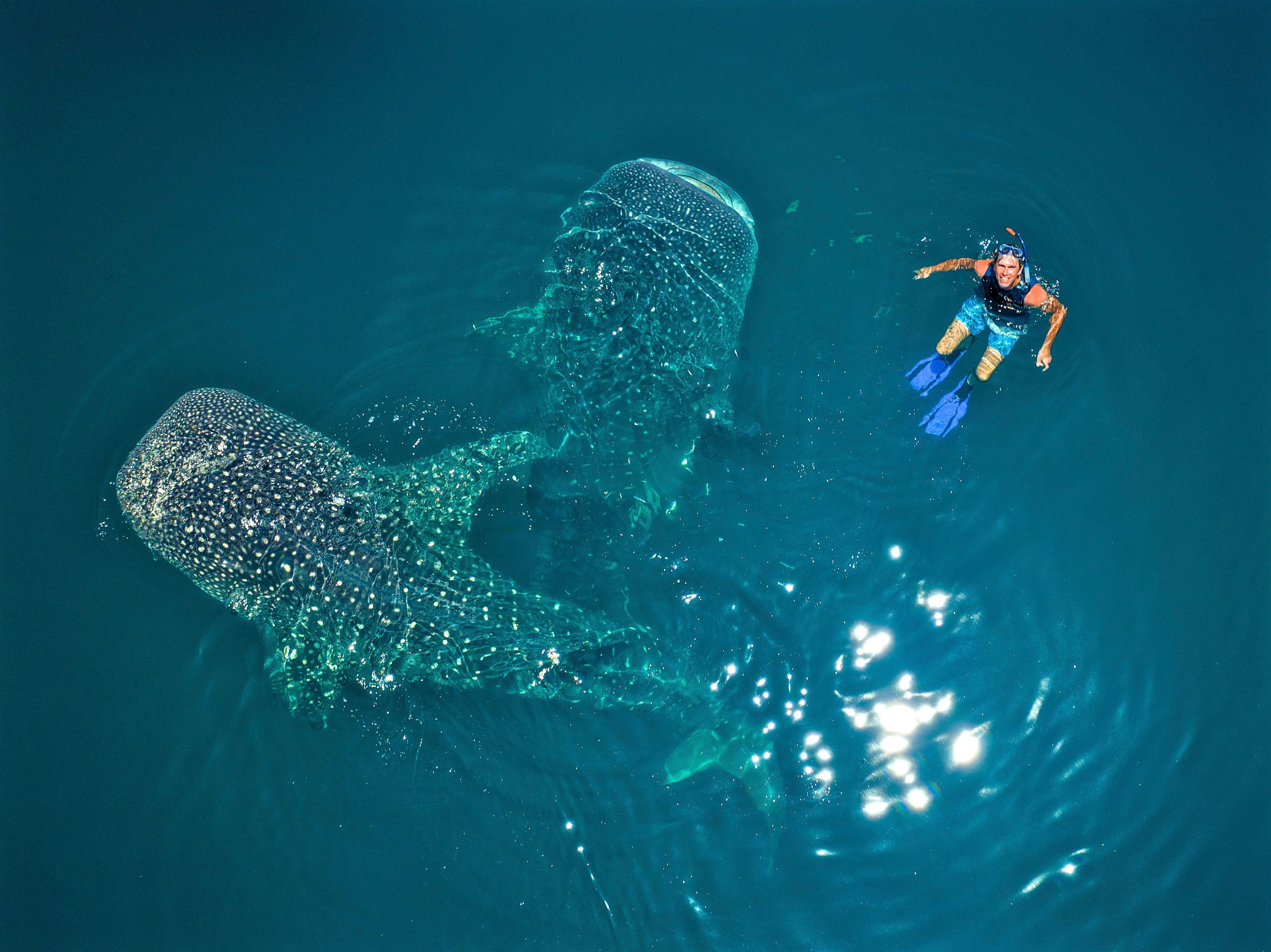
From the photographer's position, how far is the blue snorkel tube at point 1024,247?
7039 mm

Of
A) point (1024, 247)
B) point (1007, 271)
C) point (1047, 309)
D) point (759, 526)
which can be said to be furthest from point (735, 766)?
point (1024, 247)

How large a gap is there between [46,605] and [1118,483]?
9.93 meters

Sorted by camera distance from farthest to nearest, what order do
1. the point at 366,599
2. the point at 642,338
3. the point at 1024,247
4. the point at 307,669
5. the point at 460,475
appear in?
the point at 1024,247, the point at 460,475, the point at 642,338, the point at 307,669, the point at 366,599

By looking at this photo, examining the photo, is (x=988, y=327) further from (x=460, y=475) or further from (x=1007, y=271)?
(x=460, y=475)

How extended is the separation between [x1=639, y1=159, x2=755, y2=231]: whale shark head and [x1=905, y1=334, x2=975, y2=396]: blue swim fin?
6.81 feet

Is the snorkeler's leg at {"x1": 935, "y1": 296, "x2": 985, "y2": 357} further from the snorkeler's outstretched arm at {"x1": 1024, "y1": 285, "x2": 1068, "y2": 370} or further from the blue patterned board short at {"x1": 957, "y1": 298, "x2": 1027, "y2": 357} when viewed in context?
the snorkeler's outstretched arm at {"x1": 1024, "y1": 285, "x2": 1068, "y2": 370}

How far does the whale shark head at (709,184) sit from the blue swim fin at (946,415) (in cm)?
244

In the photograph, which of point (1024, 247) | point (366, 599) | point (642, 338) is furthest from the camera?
point (1024, 247)

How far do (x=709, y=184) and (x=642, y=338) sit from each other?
195 cm

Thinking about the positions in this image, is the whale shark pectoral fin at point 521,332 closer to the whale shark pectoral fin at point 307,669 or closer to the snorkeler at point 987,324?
the whale shark pectoral fin at point 307,669

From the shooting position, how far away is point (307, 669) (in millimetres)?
6164

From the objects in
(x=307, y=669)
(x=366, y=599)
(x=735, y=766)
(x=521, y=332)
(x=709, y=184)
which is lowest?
(x=735, y=766)

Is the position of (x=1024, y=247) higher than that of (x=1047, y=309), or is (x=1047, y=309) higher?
(x=1024, y=247)

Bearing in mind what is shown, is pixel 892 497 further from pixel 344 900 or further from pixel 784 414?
pixel 344 900
